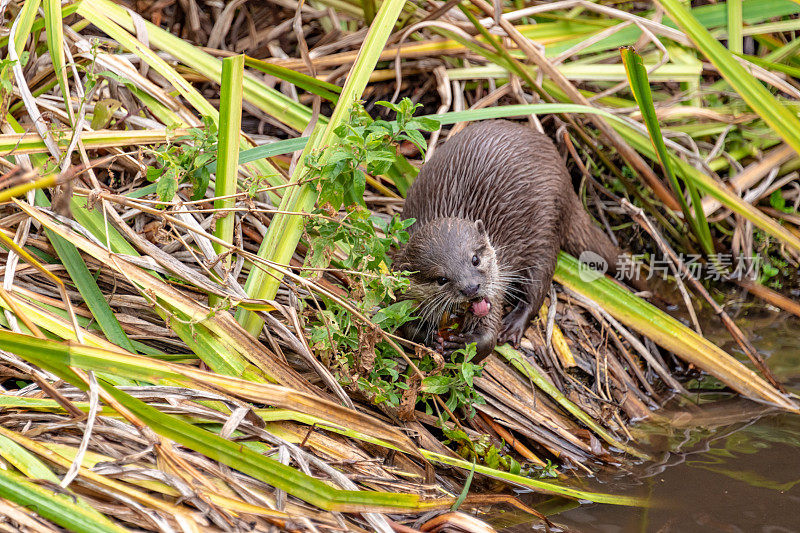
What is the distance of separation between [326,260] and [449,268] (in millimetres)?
591

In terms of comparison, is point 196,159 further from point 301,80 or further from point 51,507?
point 51,507

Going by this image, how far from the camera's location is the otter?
296cm

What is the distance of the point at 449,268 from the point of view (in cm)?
291

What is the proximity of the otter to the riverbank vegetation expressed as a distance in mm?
151

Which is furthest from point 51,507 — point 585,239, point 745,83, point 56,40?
point 745,83

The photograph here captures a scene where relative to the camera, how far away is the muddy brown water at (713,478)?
245 cm

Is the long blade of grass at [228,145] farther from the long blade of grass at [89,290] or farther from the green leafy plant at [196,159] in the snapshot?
the long blade of grass at [89,290]

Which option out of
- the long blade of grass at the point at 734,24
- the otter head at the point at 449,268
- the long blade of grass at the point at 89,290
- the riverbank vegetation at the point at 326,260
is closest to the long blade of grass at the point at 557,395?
the riverbank vegetation at the point at 326,260

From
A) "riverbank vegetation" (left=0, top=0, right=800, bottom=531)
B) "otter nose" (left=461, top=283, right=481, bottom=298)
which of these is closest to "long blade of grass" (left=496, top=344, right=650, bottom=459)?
"riverbank vegetation" (left=0, top=0, right=800, bottom=531)

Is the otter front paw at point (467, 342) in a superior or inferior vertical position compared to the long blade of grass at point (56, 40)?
inferior

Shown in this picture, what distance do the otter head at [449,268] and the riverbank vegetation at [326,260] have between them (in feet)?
0.52

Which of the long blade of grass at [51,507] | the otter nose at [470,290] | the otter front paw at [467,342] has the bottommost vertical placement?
the long blade of grass at [51,507]

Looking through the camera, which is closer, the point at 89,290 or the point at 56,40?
the point at 89,290

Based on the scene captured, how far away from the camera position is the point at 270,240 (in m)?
2.66
